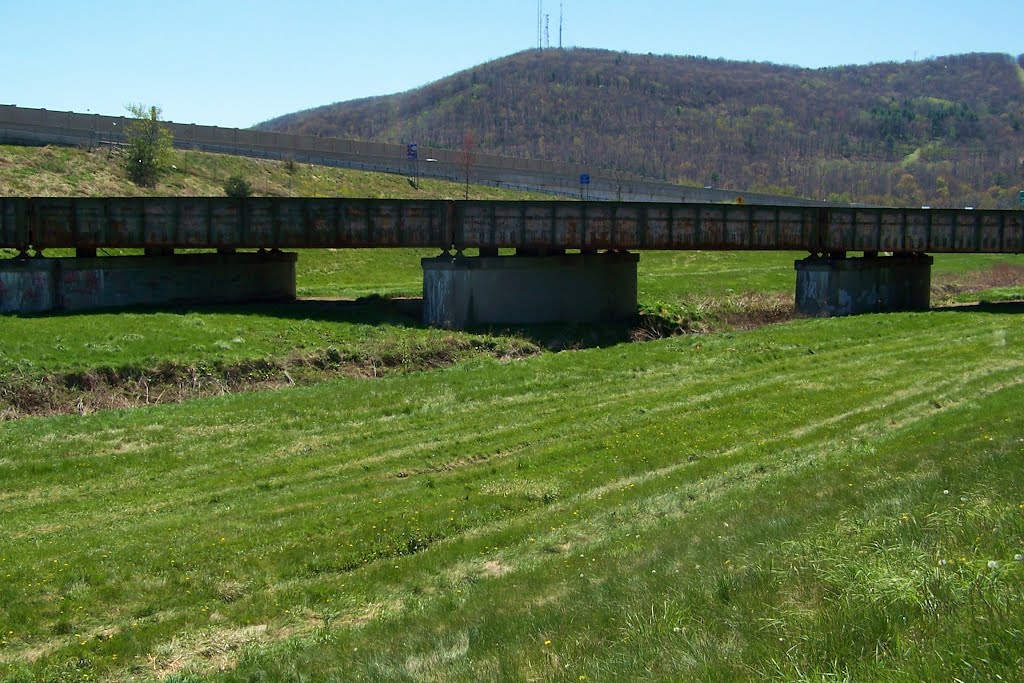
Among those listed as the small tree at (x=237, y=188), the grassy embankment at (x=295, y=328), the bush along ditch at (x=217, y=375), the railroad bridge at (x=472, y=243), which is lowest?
the bush along ditch at (x=217, y=375)

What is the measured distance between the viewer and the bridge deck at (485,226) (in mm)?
38625

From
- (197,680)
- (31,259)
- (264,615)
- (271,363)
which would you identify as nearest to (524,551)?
(264,615)

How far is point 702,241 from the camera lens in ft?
142

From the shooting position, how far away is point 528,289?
40531 mm

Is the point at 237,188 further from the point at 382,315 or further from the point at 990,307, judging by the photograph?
the point at 990,307

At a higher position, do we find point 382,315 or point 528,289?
point 528,289

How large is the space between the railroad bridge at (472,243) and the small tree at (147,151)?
22763mm

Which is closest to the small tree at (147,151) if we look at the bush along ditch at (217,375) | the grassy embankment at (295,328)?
the grassy embankment at (295,328)

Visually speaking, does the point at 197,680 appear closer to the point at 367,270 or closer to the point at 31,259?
the point at 31,259

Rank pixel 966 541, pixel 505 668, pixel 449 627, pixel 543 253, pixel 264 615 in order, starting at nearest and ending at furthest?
pixel 505 668 < pixel 966 541 < pixel 449 627 < pixel 264 615 < pixel 543 253

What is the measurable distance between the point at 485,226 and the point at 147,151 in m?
32.1

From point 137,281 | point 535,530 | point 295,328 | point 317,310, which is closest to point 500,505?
point 535,530

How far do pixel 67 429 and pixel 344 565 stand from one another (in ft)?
37.3

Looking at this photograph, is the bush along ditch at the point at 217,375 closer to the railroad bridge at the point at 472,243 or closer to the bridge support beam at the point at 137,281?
the railroad bridge at the point at 472,243
